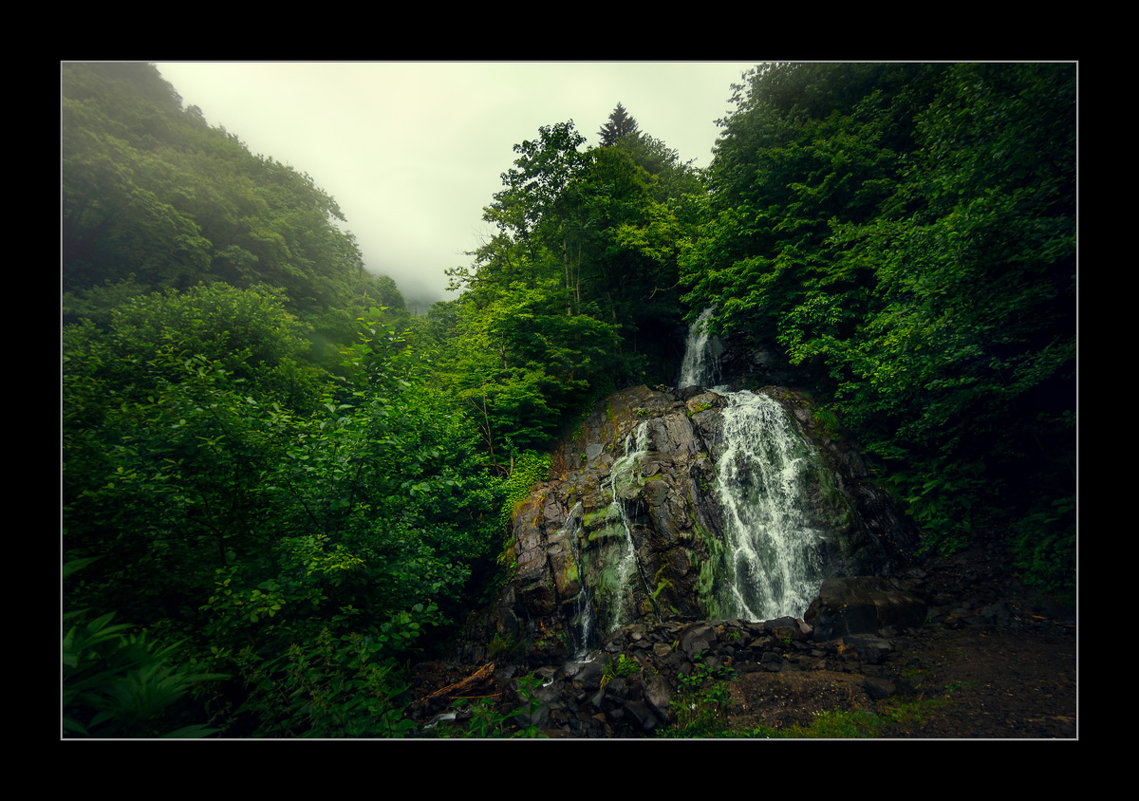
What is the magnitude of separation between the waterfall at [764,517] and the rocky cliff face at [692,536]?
27mm

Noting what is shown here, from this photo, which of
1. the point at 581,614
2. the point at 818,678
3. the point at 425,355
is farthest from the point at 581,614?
the point at 425,355

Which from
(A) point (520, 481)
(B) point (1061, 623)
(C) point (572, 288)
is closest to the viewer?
(B) point (1061, 623)

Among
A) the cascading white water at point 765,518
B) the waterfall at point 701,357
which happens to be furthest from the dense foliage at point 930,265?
the cascading white water at point 765,518

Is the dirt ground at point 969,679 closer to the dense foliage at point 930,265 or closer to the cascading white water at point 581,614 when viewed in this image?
the dense foliage at point 930,265

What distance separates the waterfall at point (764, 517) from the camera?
7.71 metres

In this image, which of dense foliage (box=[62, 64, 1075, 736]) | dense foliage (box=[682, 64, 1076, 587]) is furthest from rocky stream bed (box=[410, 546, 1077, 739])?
dense foliage (box=[682, 64, 1076, 587])

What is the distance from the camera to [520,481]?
1094 cm

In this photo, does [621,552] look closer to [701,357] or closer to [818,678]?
[818,678]

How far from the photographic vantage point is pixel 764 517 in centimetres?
872

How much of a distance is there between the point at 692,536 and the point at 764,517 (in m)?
2.11

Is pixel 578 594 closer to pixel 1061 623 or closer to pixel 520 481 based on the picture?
pixel 520 481
